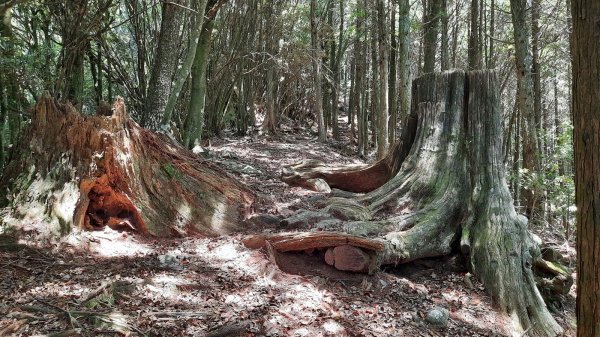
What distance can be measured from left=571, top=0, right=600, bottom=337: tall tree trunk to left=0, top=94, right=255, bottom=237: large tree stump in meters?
4.14

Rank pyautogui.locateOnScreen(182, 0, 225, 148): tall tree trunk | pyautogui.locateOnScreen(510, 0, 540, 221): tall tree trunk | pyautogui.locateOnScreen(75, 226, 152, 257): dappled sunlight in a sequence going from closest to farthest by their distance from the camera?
pyautogui.locateOnScreen(75, 226, 152, 257): dappled sunlight → pyautogui.locateOnScreen(510, 0, 540, 221): tall tree trunk → pyautogui.locateOnScreen(182, 0, 225, 148): tall tree trunk

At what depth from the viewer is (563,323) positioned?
5141 mm

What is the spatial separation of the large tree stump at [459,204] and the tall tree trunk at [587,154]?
257 centimetres

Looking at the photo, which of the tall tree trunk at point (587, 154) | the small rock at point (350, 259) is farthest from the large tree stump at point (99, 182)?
the tall tree trunk at point (587, 154)

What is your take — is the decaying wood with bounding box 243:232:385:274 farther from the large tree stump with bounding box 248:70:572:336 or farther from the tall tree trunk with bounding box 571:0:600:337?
the tall tree trunk with bounding box 571:0:600:337

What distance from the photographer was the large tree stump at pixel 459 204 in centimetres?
492

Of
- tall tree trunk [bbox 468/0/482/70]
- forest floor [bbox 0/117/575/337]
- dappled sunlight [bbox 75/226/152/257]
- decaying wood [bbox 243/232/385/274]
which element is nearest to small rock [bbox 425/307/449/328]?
forest floor [bbox 0/117/575/337]

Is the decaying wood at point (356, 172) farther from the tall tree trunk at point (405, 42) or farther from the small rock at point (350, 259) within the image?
the tall tree trunk at point (405, 42)

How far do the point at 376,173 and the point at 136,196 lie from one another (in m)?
3.95

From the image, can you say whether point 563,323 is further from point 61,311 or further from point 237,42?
point 237,42

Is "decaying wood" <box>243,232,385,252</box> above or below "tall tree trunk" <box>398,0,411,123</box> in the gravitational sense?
below

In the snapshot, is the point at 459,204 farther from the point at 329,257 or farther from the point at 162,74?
the point at 162,74

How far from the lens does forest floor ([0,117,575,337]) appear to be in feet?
11.0

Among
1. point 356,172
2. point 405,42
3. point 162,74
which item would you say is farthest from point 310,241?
point 405,42
